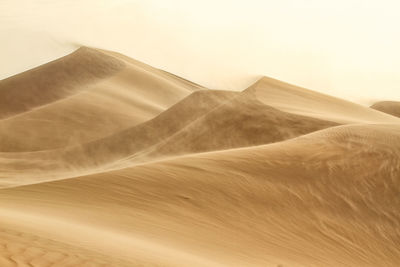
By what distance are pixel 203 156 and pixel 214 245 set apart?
11.5 feet

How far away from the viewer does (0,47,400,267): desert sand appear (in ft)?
17.6

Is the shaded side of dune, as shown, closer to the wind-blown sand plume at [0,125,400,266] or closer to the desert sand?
the desert sand

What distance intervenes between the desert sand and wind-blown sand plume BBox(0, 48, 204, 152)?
1.83 m

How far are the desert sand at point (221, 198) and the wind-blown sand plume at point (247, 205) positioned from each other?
2 cm

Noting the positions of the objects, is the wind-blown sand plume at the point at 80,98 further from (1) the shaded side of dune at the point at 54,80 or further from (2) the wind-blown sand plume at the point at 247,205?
(2) the wind-blown sand plume at the point at 247,205

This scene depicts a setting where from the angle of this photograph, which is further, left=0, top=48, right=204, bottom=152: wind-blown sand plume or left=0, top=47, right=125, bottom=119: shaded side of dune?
left=0, top=47, right=125, bottom=119: shaded side of dune

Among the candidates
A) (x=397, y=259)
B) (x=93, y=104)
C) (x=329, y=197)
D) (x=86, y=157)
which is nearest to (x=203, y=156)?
(x=329, y=197)

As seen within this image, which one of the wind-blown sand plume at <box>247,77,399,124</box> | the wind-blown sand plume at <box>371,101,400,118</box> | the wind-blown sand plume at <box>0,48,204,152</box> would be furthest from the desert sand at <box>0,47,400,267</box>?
the wind-blown sand plume at <box>371,101,400,118</box>

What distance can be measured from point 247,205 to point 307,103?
1169cm

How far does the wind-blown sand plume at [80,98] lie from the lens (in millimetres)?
19047

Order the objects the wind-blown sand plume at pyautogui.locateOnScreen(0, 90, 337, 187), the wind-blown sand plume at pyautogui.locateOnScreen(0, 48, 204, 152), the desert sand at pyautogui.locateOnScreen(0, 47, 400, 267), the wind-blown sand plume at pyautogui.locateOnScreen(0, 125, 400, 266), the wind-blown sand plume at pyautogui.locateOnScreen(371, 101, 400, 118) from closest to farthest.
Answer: the desert sand at pyautogui.locateOnScreen(0, 47, 400, 267), the wind-blown sand plume at pyautogui.locateOnScreen(0, 125, 400, 266), the wind-blown sand plume at pyautogui.locateOnScreen(0, 90, 337, 187), the wind-blown sand plume at pyautogui.locateOnScreen(0, 48, 204, 152), the wind-blown sand plume at pyautogui.locateOnScreen(371, 101, 400, 118)

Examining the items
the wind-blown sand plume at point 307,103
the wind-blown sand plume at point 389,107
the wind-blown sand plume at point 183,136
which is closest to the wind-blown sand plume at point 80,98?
the wind-blown sand plume at point 183,136

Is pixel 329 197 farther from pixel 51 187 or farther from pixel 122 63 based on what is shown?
pixel 122 63

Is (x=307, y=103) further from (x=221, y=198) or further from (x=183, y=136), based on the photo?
(x=221, y=198)
